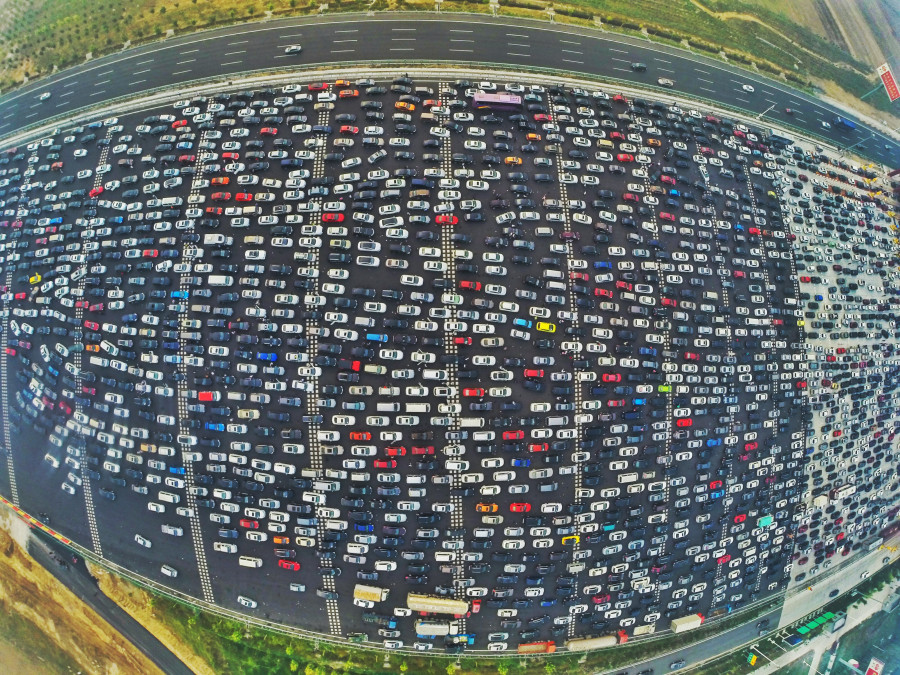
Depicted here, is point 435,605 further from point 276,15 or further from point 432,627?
point 276,15

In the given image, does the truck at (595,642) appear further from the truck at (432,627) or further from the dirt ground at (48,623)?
the dirt ground at (48,623)

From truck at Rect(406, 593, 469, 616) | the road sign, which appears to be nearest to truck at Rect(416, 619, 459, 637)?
truck at Rect(406, 593, 469, 616)

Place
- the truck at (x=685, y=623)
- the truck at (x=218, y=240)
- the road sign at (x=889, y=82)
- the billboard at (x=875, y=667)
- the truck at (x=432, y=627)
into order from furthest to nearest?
the road sign at (x=889, y=82) < the billboard at (x=875, y=667) < the truck at (x=685, y=623) < the truck at (x=218, y=240) < the truck at (x=432, y=627)

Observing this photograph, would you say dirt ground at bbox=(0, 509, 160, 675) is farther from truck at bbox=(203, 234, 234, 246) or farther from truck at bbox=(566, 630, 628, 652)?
truck at bbox=(566, 630, 628, 652)

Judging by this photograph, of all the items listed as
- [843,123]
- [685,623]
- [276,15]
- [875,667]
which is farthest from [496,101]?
[875,667]

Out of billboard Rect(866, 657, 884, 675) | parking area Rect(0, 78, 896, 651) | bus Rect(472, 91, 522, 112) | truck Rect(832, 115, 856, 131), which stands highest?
truck Rect(832, 115, 856, 131)

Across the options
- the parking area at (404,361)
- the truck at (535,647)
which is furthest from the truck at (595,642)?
the truck at (535,647)

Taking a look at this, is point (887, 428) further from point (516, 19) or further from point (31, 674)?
point (31, 674)
